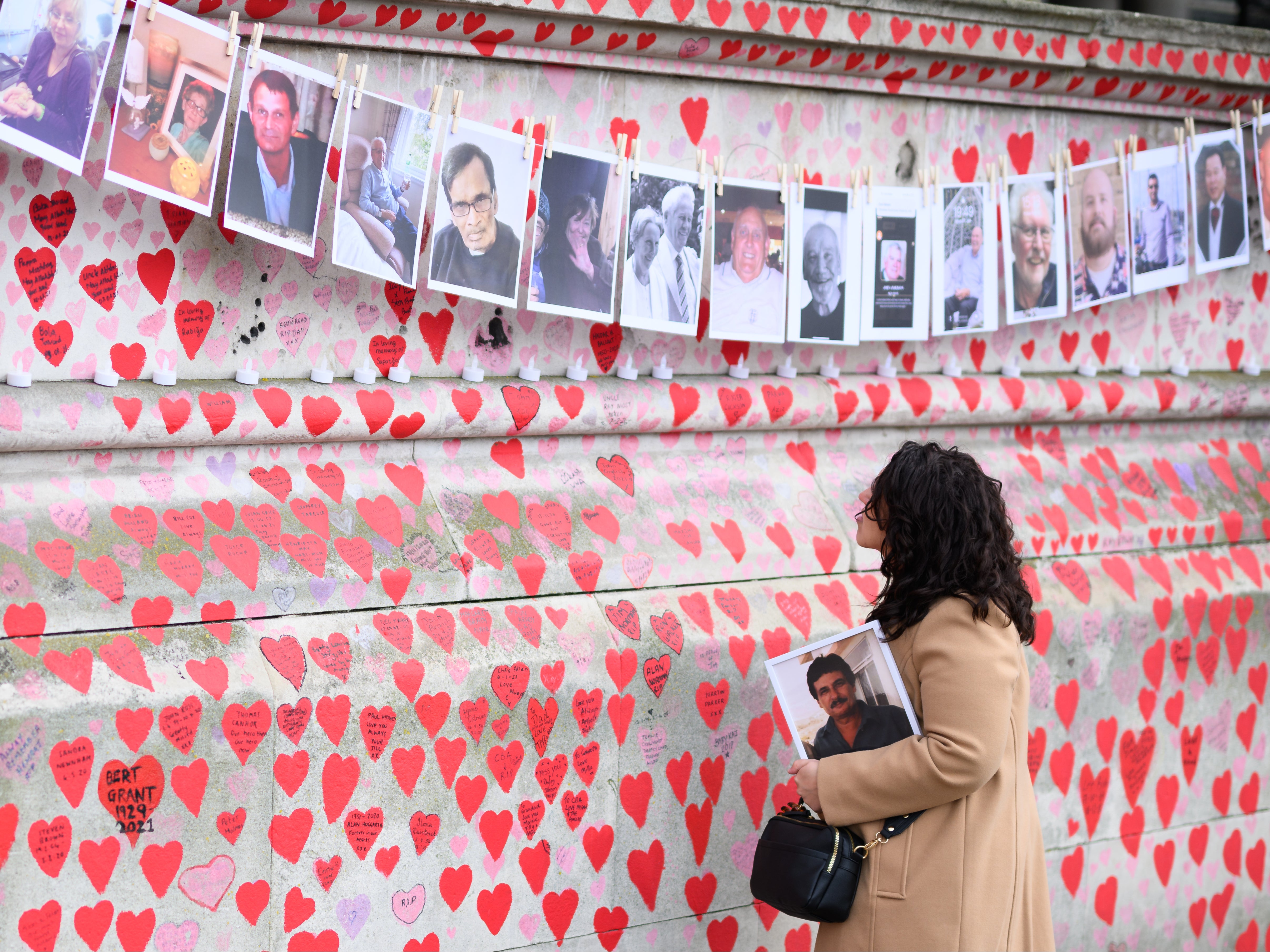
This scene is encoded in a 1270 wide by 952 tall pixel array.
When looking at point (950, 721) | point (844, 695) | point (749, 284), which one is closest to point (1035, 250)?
point (749, 284)

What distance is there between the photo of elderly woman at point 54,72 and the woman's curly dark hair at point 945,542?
63.1 inches

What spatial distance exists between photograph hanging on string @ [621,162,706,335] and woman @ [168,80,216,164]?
103cm

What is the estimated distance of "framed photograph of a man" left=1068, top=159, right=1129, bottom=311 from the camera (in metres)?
3.89

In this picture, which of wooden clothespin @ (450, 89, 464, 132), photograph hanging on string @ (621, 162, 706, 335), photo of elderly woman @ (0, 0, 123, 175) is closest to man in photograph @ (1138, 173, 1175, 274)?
photograph hanging on string @ (621, 162, 706, 335)

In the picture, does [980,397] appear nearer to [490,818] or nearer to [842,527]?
[842,527]

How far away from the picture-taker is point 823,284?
3510mm

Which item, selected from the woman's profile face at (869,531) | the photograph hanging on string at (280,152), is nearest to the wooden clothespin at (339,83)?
the photograph hanging on string at (280,152)

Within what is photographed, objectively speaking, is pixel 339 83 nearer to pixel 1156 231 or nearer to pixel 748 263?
pixel 748 263

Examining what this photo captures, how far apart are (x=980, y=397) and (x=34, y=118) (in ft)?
8.84

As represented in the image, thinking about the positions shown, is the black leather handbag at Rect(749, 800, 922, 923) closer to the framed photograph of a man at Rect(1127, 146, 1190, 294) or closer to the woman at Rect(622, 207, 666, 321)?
the woman at Rect(622, 207, 666, 321)

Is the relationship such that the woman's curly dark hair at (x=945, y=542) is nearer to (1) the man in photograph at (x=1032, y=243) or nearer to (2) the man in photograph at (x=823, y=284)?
(2) the man in photograph at (x=823, y=284)

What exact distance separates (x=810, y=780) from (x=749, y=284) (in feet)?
4.60

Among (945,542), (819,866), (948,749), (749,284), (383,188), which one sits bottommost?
(819,866)

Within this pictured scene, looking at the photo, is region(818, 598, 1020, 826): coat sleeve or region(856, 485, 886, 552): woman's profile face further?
region(856, 485, 886, 552): woman's profile face
